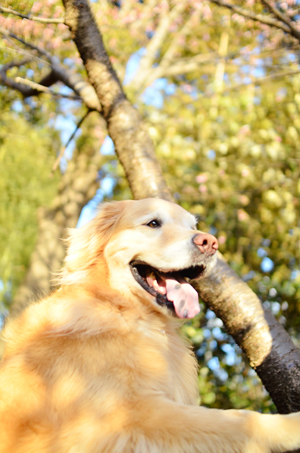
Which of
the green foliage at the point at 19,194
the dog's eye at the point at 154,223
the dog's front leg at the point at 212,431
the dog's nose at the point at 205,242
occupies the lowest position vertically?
the green foliage at the point at 19,194

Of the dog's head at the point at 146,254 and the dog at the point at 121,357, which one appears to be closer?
the dog at the point at 121,357

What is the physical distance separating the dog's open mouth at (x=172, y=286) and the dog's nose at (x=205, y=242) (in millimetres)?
168

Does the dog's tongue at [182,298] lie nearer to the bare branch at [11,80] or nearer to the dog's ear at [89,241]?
the dog's ear at [89,241]

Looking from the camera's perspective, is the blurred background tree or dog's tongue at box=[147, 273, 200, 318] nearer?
dog's tongue at box=[147, 273, 200, 318]

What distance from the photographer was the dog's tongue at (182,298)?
7.88 ft

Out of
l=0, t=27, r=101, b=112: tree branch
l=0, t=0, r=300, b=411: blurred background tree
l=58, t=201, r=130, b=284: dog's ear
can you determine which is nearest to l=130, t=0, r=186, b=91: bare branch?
l=0, t=0, r=300, b=411: blurred background tree

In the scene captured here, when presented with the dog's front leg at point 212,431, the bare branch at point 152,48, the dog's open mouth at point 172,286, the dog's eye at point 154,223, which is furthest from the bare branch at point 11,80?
the bare branch at point 152,48

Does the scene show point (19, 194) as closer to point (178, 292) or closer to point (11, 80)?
point (11, 80)

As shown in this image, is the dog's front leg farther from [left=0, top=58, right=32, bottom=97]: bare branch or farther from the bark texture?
[left=0, top=58, right=32, bottom=97]: bare branch

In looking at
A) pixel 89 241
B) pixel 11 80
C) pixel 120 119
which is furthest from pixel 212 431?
pixel 11 80

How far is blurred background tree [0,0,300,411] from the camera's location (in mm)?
4176

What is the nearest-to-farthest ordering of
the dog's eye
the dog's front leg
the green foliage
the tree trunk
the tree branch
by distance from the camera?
the dog's front leg
the tree trunk
the dog's eye
the tree branch
the green foliage

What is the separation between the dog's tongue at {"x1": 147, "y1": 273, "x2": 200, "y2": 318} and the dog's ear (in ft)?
1.26

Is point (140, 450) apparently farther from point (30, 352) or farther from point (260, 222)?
point (260, 222)
